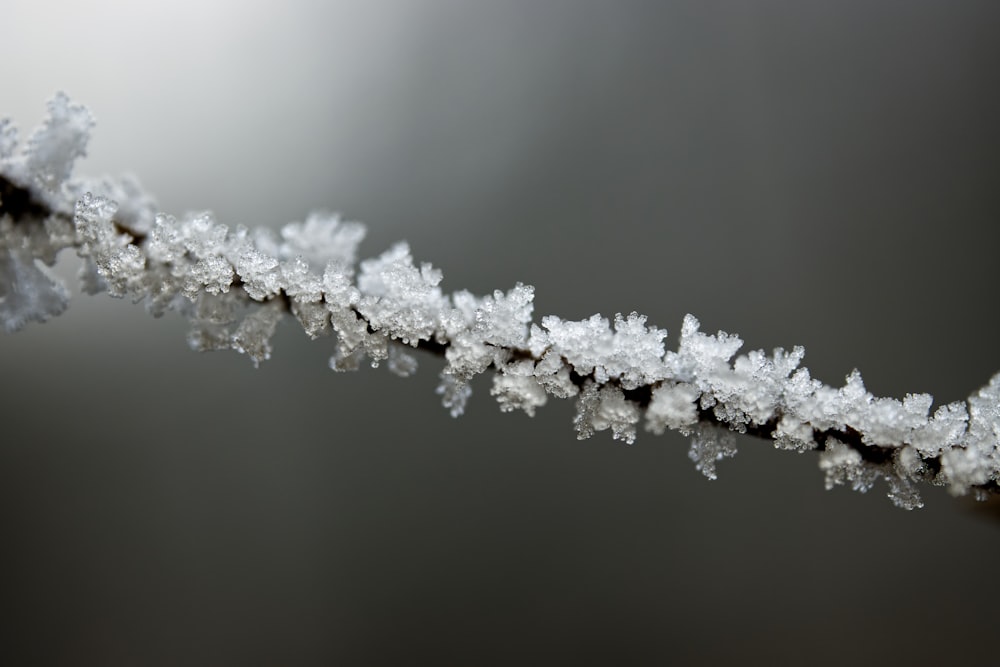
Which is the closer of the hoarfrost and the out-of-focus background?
the hoarfrost

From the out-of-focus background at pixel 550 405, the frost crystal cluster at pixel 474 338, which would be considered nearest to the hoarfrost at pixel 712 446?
the frost crystal cluster at pixel 474 338

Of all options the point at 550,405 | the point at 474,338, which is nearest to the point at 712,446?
the point at 474,338

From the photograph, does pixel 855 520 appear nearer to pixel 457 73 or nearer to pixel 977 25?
pixel 977 25

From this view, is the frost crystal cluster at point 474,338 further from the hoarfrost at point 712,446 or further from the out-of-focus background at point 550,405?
the out-of-focus background at point 550,405

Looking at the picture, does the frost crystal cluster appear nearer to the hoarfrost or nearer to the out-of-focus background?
the hoarfrost

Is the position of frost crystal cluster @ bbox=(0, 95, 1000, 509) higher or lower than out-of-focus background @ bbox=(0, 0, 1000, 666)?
lower

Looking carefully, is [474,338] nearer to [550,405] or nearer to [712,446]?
[712,446]

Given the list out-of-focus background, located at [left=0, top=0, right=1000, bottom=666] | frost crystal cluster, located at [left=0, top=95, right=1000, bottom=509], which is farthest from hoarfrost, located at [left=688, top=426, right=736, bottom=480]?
out-of-focus background, located at [left=0, top=0, right=1000, bottom=666]
